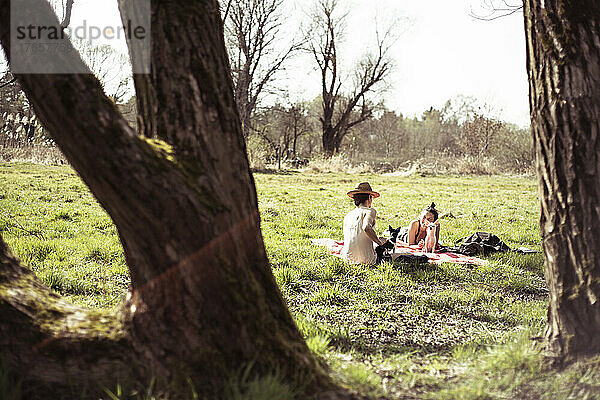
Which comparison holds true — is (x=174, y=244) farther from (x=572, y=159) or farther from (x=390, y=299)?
(x=390, y=299)

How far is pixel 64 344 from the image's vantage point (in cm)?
224

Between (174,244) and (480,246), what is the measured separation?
209 inches

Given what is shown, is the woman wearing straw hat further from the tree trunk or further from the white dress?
the tree trunk

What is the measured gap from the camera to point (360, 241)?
18.4ft

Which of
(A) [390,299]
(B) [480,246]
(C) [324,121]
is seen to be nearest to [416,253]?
(B) [480,246]

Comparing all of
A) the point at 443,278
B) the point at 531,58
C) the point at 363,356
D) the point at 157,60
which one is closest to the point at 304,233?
the point at 443,278

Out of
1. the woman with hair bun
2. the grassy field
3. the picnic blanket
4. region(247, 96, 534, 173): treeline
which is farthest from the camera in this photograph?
region(247, 96, 534, 173): treeline

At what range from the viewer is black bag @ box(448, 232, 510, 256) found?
6.41 metres

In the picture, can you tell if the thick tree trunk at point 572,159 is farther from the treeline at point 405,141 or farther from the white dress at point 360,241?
the treeline at point 405,141

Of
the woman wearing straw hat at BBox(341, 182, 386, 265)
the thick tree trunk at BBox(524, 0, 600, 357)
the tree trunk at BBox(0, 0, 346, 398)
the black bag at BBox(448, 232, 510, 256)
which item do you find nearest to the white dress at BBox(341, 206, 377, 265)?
the woman wearing straw hat at BBox(341, 182, 386, 265)

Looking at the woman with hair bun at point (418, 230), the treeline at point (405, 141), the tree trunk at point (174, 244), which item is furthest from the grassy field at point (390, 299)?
the treeline at point (405, 141)

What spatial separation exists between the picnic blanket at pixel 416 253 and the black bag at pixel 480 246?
124mm

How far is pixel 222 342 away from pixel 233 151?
87cm

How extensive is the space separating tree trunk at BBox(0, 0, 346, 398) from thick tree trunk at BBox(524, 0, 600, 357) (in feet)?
4.87
